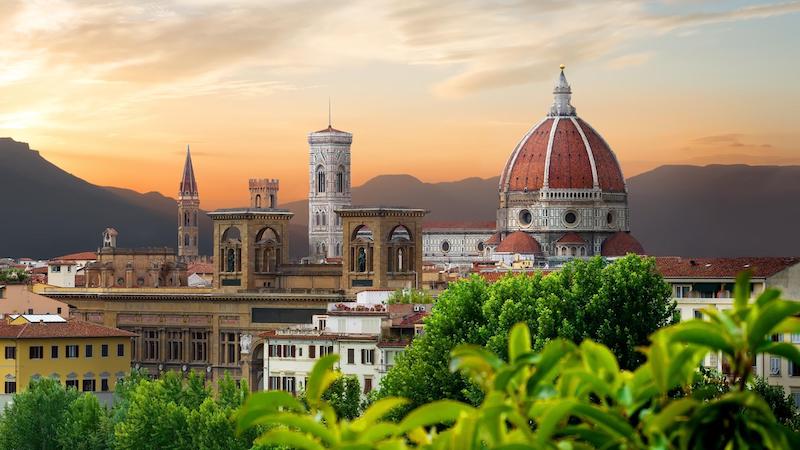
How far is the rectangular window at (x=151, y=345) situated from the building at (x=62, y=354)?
47.8ft

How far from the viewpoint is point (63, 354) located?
86.4 m

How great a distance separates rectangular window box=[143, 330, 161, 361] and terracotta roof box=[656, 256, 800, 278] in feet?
126

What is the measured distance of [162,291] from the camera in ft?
348

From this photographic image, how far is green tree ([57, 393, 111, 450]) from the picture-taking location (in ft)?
220

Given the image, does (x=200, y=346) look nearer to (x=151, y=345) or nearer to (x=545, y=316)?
(x=151, y=345)

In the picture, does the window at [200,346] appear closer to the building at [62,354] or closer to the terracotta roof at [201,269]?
the building at [62,354]

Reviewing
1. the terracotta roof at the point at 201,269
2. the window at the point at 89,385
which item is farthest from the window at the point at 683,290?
the terracotta roof at the point at 201,269

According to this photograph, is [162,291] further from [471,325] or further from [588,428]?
[588,428]

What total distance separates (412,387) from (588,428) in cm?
5030

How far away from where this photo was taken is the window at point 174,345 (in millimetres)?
104500

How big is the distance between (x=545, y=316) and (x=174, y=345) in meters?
50.3

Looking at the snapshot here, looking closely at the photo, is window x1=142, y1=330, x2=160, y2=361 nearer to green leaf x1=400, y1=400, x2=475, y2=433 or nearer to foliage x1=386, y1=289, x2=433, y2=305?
foliage x1=386, y1=289, x2=433, y2=305

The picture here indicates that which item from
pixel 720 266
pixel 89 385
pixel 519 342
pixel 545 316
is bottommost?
pixel 89 385

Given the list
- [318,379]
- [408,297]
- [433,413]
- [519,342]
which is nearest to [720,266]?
[408,297]
